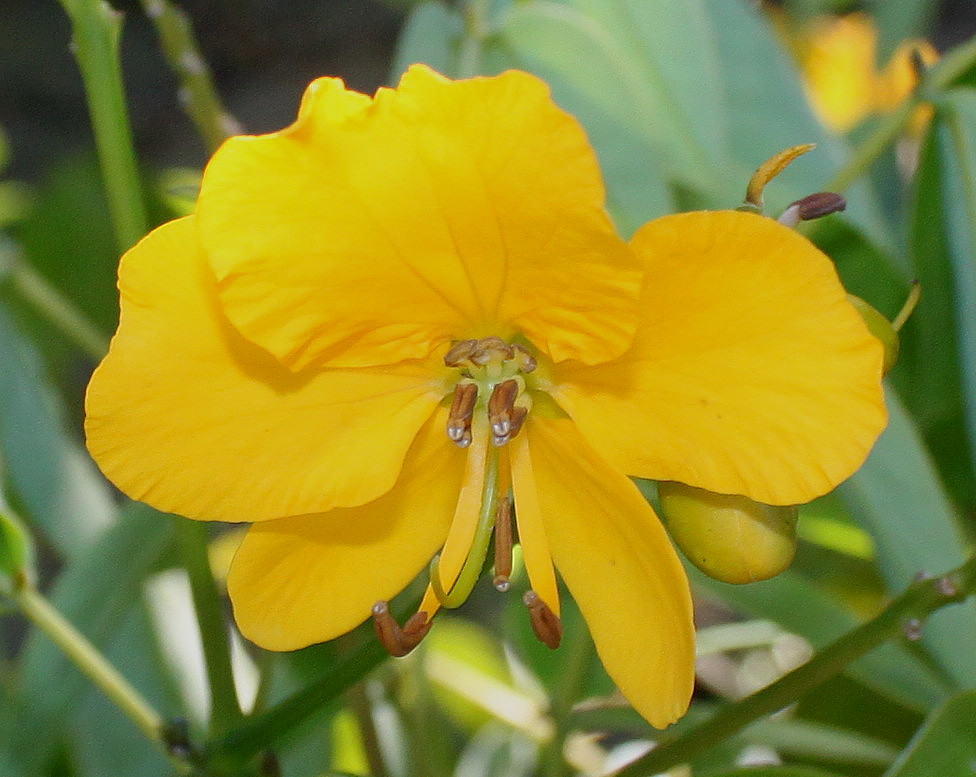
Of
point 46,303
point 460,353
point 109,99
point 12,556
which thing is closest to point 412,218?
point 460,353

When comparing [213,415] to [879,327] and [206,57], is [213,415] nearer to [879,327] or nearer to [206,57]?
[879,327]

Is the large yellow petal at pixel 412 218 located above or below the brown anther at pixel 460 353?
above

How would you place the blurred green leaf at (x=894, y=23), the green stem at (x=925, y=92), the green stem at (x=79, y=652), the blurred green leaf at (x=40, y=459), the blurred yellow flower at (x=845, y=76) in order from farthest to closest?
the blurred yellow flower at (x=845, y=76)
the blurred green leaf at (x=894, y=23)
the blurred green leaf at (x=40, y=459)
the green stem at (x=925, y=92)
the green stem at (x=79, y=652)

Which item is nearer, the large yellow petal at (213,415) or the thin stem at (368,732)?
the large yellow petal at (213,415)

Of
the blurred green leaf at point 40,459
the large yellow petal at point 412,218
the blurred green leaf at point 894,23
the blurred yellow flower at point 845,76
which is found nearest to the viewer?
the large yellow petal at point 412,218

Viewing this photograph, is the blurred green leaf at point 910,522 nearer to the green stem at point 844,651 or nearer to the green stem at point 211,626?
the green stem at point 844,651

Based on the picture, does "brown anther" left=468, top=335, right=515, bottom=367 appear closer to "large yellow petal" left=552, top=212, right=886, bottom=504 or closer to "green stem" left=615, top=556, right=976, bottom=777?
"large yellow petal" left=552, top=212, right=886, bottom=504

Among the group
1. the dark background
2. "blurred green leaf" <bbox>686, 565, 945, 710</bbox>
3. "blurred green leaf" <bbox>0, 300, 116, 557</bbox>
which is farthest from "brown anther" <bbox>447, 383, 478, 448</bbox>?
the dark background

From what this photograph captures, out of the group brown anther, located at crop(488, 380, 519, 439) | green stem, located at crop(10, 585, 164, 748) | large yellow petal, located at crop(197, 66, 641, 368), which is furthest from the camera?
green stem, located at crop(10, 585, 164, 748)

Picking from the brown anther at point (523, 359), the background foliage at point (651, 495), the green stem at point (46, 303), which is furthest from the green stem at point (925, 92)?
the green stem at point (46, 303)
